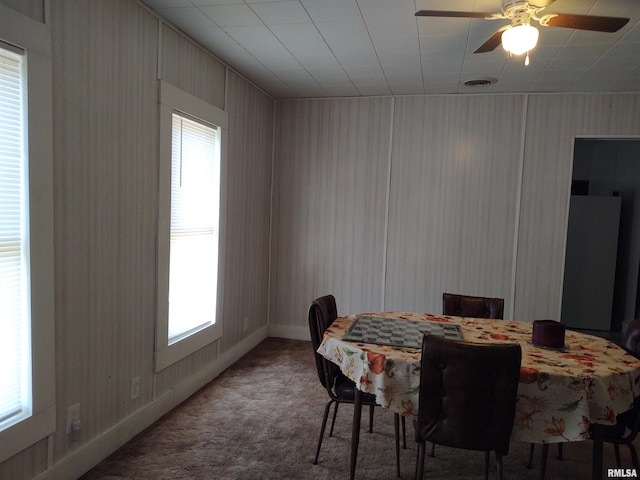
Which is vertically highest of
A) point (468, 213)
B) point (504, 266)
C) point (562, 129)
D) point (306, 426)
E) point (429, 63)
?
point (429, 63)

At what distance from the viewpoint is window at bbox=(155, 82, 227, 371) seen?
9.83 feet

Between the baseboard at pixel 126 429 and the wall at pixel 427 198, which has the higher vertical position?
the wall at pixel 427 198

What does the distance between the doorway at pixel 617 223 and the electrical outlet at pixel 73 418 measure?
18.1 ft

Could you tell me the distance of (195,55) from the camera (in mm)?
3291

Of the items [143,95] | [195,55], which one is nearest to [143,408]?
[143,95]

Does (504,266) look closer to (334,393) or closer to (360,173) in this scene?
(360,173)

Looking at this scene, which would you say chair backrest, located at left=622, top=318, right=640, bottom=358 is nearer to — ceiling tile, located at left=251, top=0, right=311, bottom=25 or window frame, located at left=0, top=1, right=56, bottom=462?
ceiling tile, located at left=251, top=0, right=311, bottom=25

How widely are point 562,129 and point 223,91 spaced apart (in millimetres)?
3234

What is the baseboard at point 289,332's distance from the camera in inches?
197

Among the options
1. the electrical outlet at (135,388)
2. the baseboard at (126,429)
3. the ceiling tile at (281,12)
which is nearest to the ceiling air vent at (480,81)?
the ceiling tile at (281,12)

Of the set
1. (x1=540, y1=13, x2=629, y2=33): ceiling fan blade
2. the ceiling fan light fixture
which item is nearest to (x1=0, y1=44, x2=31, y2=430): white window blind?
the ceiling fan light fixture

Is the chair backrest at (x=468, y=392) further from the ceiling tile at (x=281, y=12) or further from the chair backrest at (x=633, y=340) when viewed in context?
the ceiling tile at (x=281, y=12)

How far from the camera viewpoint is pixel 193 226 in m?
3.42

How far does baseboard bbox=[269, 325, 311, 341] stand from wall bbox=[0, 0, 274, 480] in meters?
1.65
